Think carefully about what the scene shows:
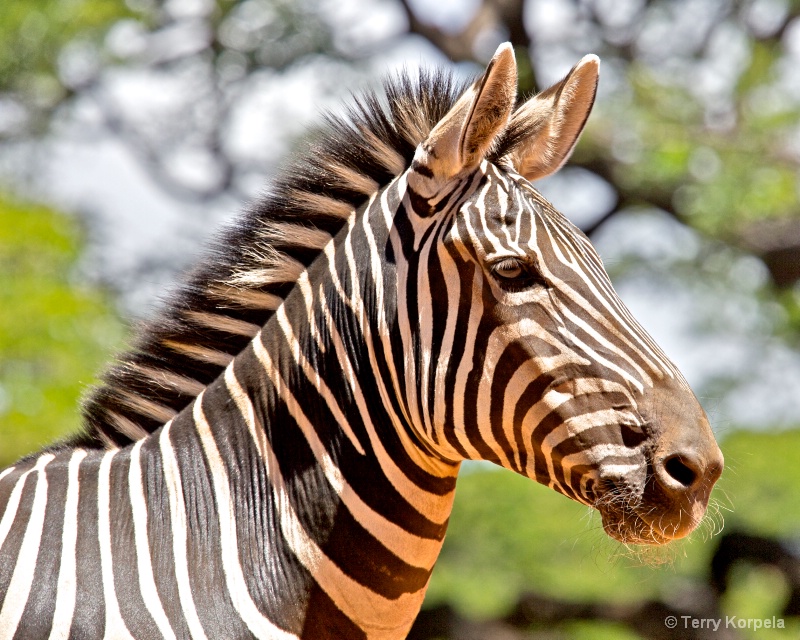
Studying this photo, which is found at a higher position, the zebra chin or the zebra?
the zebra

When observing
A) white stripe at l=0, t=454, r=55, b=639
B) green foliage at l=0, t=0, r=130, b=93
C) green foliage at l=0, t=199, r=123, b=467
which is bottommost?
green foliage at l=0, t=199, r=123, b=467

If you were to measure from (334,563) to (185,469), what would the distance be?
21.8 inches

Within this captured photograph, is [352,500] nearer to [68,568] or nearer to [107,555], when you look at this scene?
[107,555]

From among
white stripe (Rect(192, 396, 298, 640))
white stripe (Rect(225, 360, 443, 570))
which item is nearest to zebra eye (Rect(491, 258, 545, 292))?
white stripe (Rect(225, 360, 443, 570))

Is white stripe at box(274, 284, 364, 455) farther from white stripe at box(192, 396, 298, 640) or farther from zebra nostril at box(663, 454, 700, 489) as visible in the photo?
zebra nostril at box(663, 454, 700, 489)

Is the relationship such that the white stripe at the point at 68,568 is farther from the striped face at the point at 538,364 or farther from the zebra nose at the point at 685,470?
the zebra nose at the point at 685,470

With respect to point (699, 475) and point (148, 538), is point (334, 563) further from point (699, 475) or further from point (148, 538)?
point (699, 475)

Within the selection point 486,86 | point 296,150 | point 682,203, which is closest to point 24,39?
→ point 682,203

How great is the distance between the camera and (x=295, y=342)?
2928 mm

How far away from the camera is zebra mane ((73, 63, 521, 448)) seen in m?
3.06

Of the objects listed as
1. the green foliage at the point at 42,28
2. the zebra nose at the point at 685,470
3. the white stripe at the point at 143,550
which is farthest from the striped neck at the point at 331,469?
the green foliage at the point at 42,28

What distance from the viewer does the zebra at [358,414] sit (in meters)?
2.52

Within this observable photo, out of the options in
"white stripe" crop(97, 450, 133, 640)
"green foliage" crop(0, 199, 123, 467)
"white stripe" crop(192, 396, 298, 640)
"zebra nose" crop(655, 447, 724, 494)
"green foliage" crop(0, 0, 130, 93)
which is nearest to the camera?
"zebra nose" crop(655, 447, 724, 494)

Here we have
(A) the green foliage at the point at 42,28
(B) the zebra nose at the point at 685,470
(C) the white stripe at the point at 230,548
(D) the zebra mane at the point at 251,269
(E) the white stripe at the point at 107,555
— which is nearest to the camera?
(B) the zebra nose at the point at 685,470
